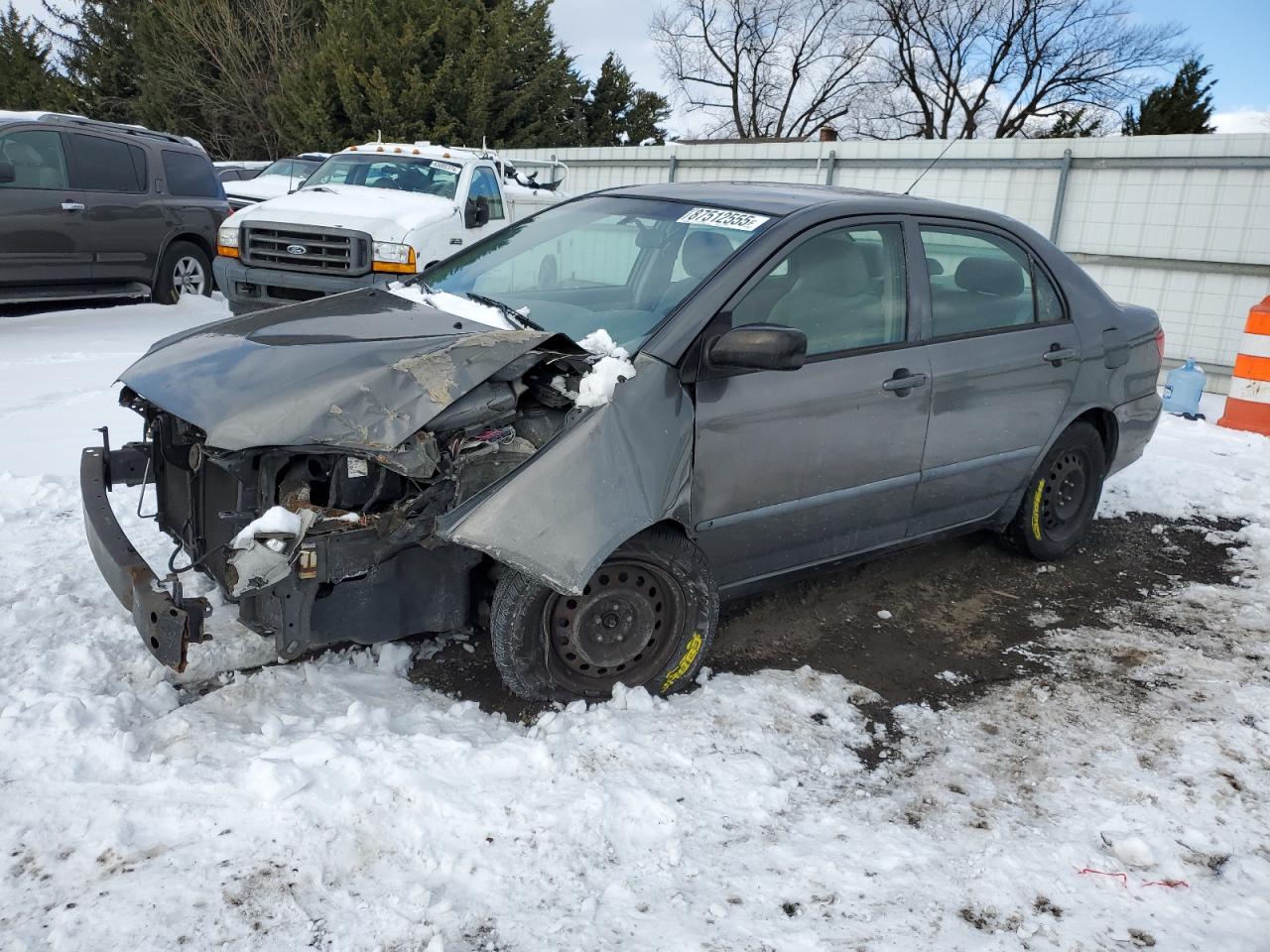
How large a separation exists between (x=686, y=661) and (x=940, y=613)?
60.5 inches

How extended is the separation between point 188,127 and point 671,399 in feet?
108

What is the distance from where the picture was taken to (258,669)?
351 centimetres

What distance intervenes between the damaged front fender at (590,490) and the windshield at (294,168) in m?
15.0

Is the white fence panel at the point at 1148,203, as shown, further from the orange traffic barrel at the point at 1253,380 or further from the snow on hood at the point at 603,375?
the snow on hood at the point at 603,375

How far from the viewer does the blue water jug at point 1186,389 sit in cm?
850

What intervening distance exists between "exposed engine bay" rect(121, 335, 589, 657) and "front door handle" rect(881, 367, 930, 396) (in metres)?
1.35

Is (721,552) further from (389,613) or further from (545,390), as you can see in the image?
(389,613)

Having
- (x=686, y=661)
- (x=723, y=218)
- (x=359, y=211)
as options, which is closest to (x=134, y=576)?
(x=686, y=661)

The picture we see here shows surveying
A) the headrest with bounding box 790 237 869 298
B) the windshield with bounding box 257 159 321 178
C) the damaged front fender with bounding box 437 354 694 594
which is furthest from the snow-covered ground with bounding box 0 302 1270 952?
the windshield with bounding box 257 159 321 178

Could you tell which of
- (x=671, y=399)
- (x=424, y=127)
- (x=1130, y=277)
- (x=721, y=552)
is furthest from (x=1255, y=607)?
(x=424, y=127)

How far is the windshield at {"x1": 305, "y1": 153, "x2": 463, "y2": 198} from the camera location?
1005cm

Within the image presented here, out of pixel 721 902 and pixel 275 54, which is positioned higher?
pixel 275 54

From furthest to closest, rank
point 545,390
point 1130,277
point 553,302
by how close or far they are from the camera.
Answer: point 1130,277
point 553,302
point 545,390

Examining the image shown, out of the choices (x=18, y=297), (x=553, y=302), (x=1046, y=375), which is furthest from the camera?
(x=18, y=297)
